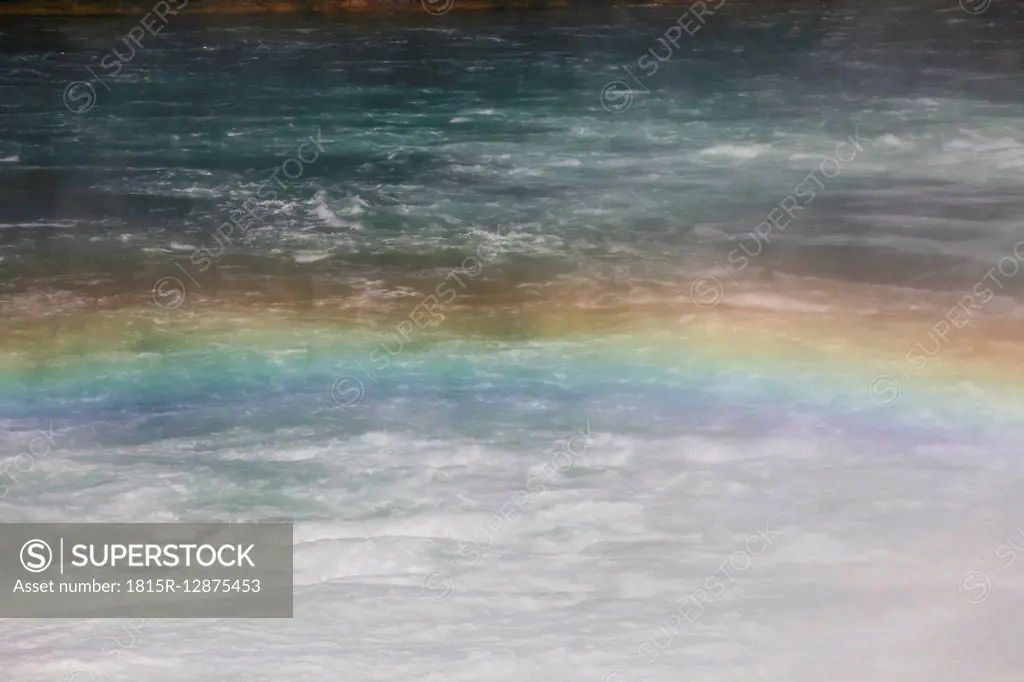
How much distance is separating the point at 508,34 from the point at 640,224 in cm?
78

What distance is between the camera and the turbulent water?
2943 millimetres

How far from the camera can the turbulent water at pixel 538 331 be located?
9.66 ft

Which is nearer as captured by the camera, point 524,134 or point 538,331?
point 538,331

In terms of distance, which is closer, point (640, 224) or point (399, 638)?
point (399, 638)

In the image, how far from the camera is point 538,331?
3139 mm

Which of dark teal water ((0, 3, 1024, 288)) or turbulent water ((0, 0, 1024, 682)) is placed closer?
turbulent water ((0, 0, 1024, 682))

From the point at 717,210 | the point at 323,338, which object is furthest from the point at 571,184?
the point at 323,338

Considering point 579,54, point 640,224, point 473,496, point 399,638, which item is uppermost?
point 579,54

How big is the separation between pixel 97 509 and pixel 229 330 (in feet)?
2.23

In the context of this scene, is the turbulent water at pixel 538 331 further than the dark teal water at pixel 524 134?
No

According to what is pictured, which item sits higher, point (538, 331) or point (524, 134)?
point (524, 134)

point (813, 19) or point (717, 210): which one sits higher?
point (813, 19)

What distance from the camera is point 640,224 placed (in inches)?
125

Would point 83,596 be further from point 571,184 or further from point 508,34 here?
point 508,34
